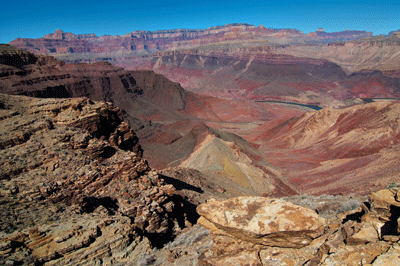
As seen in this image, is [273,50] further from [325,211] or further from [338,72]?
[325,211]

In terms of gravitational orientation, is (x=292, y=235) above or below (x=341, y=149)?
above

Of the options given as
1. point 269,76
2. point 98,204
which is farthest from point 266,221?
point 269,76

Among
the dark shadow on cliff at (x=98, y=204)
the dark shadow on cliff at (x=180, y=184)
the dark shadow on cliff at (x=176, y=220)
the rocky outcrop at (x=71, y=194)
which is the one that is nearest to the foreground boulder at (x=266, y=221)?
the rocky outcrop at (x=71, y=194)

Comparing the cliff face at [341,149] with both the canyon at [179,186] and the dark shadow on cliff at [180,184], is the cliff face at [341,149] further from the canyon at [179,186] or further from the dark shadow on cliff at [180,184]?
the dark shadow on cliff at [180,184]

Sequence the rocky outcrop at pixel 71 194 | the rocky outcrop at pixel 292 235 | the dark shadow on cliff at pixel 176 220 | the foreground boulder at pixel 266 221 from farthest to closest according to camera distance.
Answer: the dark shadow on cliff at pixel 176 220, the rocky outcrop at pixel 71 194, the foreground boulder at pixel 266 221, the rocky outcrop at pixel 292 235

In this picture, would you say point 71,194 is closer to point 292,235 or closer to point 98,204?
point 98,204

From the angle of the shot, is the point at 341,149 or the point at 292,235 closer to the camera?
the point at 292,235

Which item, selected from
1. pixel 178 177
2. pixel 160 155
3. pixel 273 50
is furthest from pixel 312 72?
pixel 178 177
